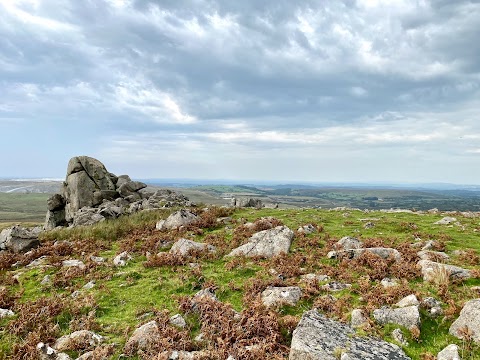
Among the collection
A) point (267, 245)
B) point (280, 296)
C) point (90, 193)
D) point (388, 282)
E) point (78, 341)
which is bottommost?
point (78, 341)

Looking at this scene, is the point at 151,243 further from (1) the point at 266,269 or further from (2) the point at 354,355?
(2) the point at 354,355

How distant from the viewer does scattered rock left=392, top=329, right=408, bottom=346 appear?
359 inches

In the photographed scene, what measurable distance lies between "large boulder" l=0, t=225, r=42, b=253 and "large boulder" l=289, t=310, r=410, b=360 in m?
20.1

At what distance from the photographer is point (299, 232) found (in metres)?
21.6

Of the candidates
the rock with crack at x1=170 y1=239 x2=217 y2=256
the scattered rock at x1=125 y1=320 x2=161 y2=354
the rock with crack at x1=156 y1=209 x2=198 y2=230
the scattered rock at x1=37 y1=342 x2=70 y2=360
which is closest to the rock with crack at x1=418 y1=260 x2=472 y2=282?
the scattered rock at x1=125 y1=320 x2=161 y2=354

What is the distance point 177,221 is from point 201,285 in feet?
39.7

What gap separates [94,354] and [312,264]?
10.1 meters

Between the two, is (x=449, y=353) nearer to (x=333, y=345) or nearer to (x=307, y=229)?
(x=333, y=345)

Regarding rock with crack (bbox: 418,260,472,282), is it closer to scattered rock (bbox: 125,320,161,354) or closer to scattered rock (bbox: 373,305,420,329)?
scattered rock (bbox: 373,305,420,329)

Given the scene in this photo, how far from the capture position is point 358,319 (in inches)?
398

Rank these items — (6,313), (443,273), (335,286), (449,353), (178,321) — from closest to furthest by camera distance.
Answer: (449,353)
(178,321)
(6,313)
(443,273)
(335,286)

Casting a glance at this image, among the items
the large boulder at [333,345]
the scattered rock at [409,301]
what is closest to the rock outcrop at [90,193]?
the scattered rock at [409,301]

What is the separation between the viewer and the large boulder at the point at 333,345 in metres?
8.02

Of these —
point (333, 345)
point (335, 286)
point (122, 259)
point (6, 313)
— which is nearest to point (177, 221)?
point (122, 259)
